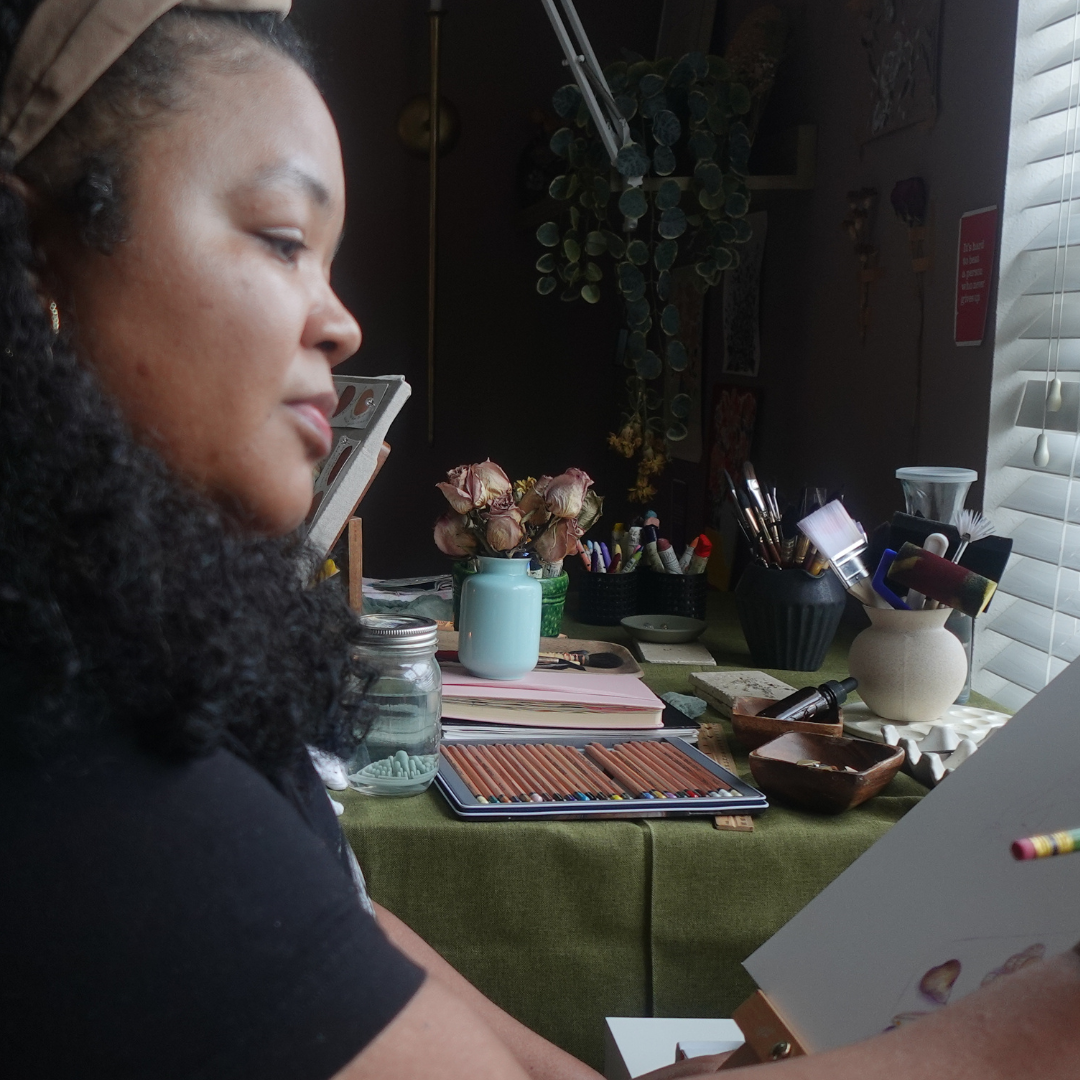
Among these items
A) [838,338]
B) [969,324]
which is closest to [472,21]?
[838,338]

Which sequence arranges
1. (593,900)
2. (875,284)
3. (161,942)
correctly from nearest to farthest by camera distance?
(161,942)
(593,900)
(875,284)

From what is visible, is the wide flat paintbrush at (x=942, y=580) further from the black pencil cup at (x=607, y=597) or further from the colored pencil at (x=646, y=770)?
the black pencil cup at (x=607, y=597)

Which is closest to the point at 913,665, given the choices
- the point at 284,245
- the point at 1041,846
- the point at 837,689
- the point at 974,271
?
the point at 837,689

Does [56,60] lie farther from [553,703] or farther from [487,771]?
[553,703]

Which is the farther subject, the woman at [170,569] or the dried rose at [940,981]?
the dried rose at [940,981]

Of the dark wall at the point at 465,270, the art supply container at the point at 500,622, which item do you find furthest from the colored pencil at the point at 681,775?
the dark wall at the point at 465,270

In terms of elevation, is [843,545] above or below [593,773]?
above

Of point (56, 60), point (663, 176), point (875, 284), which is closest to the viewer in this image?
point (56, 60)

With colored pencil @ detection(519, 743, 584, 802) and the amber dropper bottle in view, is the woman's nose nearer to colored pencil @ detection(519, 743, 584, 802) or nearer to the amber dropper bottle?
colored pencil @ detection(519, 743, 584, 802)

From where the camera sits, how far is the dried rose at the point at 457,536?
158cm

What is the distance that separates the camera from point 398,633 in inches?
47.4

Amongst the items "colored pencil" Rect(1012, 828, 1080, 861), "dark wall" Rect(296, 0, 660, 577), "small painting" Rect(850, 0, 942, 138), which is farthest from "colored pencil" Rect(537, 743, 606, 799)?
"dark wall" Rect(296, 0, 660, 577)

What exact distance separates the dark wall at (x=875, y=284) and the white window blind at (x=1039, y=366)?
1.0 inches

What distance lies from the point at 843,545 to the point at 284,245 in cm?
100
